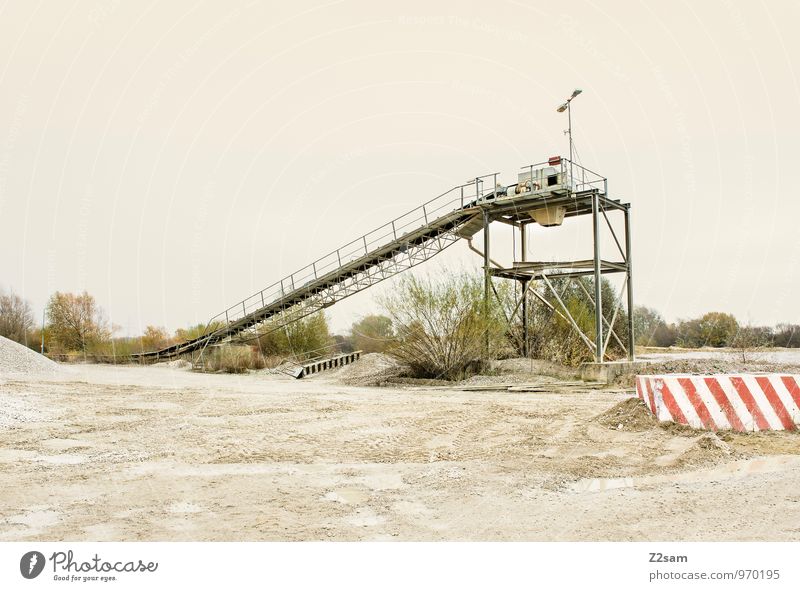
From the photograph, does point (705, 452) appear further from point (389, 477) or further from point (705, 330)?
point (705, 330)

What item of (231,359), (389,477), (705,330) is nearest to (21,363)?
(231,359)

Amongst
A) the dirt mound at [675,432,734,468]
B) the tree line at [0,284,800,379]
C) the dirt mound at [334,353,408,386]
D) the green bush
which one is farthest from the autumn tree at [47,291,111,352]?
the dirt mound at [675,432,734,468]

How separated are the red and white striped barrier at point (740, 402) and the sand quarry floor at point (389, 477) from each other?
41cm

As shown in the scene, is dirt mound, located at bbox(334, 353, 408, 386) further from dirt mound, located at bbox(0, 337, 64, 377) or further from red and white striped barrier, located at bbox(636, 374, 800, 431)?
red and white striped barrier, located at bbox(636, 374, 800, 431)

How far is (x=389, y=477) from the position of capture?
7.39m

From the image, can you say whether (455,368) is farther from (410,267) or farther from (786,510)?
(786,510)

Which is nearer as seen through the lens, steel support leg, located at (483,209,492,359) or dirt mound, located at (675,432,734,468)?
dirt mound, located at (675,432,734,468)

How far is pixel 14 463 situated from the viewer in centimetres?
812

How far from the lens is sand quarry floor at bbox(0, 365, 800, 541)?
5527 mm

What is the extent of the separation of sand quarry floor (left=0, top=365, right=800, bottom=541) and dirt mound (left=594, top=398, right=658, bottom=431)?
35 mm

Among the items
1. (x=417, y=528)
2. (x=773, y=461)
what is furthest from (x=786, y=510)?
(x=417, y=528)

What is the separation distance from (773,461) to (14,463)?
30.9ft

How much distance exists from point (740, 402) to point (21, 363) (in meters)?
25.2

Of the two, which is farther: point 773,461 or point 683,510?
point 773,461
